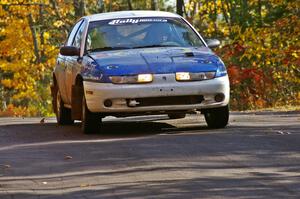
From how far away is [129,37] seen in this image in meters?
13.2

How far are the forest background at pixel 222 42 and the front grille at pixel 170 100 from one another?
10137 mm

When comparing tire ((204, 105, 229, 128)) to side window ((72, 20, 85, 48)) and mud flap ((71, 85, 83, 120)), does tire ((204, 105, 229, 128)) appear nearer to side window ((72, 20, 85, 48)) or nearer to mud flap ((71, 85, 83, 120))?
mud flap ((71, 85, 83, 120))

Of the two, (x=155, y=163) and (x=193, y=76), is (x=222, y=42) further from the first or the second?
(x=155, y=163)

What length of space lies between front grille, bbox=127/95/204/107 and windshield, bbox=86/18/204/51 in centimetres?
121

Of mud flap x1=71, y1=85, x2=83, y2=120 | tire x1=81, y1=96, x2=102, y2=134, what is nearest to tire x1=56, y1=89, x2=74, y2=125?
mud flap x1=71, y1=85, x2=83, y2=120

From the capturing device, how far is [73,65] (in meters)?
13.5

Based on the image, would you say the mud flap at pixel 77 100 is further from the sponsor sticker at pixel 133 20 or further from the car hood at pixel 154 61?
the sponsor sticker at pixel 133 20

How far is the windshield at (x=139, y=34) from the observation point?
13.1 m

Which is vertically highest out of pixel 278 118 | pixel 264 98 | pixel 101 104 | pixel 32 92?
pixel 101 104

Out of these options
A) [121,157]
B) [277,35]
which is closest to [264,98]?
[277,35]

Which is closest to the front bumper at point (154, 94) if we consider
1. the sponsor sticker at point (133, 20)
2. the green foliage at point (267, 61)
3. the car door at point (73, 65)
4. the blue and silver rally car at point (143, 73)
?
the blue and silver rally car at point (143, 73)

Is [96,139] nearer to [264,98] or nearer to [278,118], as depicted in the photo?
[278,118]

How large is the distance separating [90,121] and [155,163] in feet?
11.5

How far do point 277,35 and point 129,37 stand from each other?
13.9 metres
